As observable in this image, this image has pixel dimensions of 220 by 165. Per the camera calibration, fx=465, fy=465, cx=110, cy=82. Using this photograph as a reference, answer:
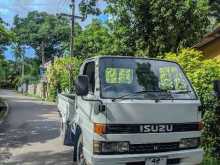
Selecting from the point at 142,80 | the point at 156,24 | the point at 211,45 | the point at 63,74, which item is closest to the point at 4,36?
the point at 156,24

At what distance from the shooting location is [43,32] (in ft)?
246

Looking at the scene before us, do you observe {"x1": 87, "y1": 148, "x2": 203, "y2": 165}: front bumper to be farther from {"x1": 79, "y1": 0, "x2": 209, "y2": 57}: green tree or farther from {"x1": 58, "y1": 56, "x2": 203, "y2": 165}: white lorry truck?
{"x1": 79, "y1": 0, "x2": 209, "y2": 57}: green tree

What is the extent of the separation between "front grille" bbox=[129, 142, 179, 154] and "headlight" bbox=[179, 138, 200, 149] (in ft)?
0.31

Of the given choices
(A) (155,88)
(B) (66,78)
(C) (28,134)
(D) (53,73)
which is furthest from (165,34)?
(D) (53,73)

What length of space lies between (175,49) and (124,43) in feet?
8.32

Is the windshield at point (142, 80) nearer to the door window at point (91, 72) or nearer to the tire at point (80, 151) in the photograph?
the door window at point (91, 72)

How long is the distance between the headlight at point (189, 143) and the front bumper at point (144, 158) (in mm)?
92

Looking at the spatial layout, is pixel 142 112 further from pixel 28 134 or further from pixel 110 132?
pixel 28 134

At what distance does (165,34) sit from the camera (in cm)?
2228

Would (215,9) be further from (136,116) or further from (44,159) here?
(136,116)

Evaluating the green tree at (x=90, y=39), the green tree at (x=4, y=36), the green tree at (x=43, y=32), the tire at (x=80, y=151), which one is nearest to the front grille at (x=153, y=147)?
the tire at (x=80, y=151)

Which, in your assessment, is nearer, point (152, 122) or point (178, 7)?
point (152, 122)

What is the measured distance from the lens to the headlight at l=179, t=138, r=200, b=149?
7.61 metres

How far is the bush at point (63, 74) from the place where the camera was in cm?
3701
